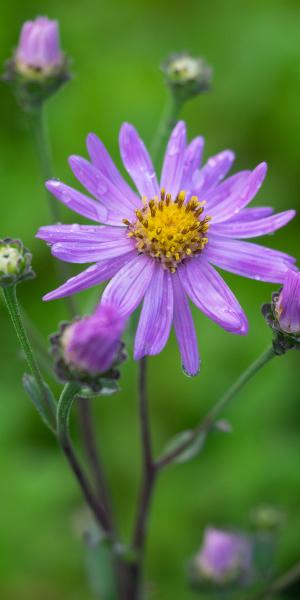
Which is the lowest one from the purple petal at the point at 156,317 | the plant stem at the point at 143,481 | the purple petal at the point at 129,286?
the plant stem at the point at 143,481

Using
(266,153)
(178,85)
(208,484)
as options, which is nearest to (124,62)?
(266,153)

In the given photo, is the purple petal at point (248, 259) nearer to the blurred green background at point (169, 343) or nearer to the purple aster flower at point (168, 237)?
the purple aster flower at point (168, 237)

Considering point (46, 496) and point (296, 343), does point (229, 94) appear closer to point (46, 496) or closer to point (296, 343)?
point (46, 496)

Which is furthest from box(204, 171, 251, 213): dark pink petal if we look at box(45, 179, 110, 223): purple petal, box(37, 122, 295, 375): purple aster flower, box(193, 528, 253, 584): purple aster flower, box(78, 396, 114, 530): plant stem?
box(193, 528, 253, 584): purple aster flower

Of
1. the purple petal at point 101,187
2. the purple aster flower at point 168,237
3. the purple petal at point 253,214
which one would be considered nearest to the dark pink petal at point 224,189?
the purple aster flower at point 168,237

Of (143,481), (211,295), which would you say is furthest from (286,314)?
(143,481)

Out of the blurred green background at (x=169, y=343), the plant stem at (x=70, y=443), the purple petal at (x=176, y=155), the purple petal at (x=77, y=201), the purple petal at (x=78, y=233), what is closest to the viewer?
the plant stem at (x=70, y=443)

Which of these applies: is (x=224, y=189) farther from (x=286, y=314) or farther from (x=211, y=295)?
(x=286, y=314)
